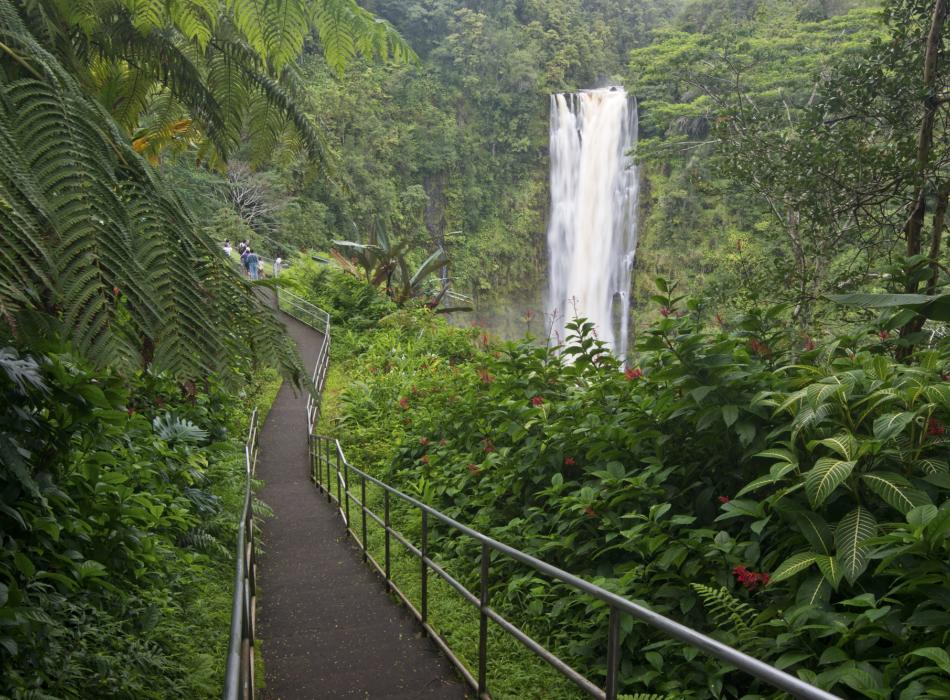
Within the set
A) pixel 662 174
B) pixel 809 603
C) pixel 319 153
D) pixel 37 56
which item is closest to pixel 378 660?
pixel 809 603

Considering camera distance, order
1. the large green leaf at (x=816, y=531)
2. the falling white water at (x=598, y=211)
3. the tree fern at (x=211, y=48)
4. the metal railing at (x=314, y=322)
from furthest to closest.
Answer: the falling white water at (x=598, y=211), the metal railing at (x=314, y=322), the large green leaf at (x=816, y=531), the tree fern at (x=211, y=48)

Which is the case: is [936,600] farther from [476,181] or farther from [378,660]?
[476,181]

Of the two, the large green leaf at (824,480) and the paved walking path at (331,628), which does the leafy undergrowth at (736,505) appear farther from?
the paved walking path at (331,628)

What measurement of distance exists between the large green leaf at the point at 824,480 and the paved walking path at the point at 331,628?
207 centimetres

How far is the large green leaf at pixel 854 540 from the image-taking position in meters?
2.43

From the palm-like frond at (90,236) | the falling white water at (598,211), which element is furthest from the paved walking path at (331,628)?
the falling white water at (598,211)

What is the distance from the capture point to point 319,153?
390cm

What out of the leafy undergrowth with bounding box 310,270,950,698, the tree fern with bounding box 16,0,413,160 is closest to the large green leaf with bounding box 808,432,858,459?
the leafy undergrowth with bounding box 310,270,950,698

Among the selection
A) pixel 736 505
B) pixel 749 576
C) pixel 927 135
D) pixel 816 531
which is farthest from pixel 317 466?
pixel 927 135

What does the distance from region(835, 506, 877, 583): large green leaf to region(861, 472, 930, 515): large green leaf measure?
11 centimetres

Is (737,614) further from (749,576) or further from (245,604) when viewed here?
(245,604)

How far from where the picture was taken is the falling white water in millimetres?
31734

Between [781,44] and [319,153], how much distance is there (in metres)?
23.7

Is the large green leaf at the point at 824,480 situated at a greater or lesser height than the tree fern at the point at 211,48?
lesser
